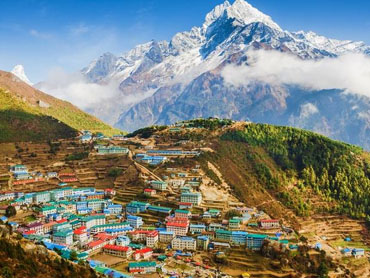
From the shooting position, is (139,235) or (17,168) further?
(17,168)

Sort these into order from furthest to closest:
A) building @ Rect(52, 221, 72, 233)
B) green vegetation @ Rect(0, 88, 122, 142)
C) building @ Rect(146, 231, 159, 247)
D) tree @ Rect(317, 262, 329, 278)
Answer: green vegetation @ Rect(0, 88, 122, 142)
building @ Rect(52, 221, 72, 233)
building @ Rect(146, 231, 159, 247)
tree @ Rect(317, 262, 329, 278)

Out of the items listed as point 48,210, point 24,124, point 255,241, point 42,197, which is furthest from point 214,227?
point 24,124

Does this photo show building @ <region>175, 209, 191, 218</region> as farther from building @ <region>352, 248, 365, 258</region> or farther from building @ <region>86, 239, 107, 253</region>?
building @ <region>352, 248, 365, 258</region>

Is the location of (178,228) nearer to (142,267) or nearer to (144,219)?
(144,219)

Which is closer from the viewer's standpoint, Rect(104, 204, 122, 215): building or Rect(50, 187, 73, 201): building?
Rect(104, 204, 122, 215): building

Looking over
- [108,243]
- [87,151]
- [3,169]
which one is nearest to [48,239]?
[108,243]

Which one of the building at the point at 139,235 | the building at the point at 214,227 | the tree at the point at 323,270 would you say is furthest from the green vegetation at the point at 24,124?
the tree at the point at 323,270

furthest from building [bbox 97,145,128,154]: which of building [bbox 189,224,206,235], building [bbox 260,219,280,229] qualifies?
building [bbox 260,219,280,229]

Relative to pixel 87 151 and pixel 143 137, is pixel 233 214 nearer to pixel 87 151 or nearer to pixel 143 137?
pixel 87 151
